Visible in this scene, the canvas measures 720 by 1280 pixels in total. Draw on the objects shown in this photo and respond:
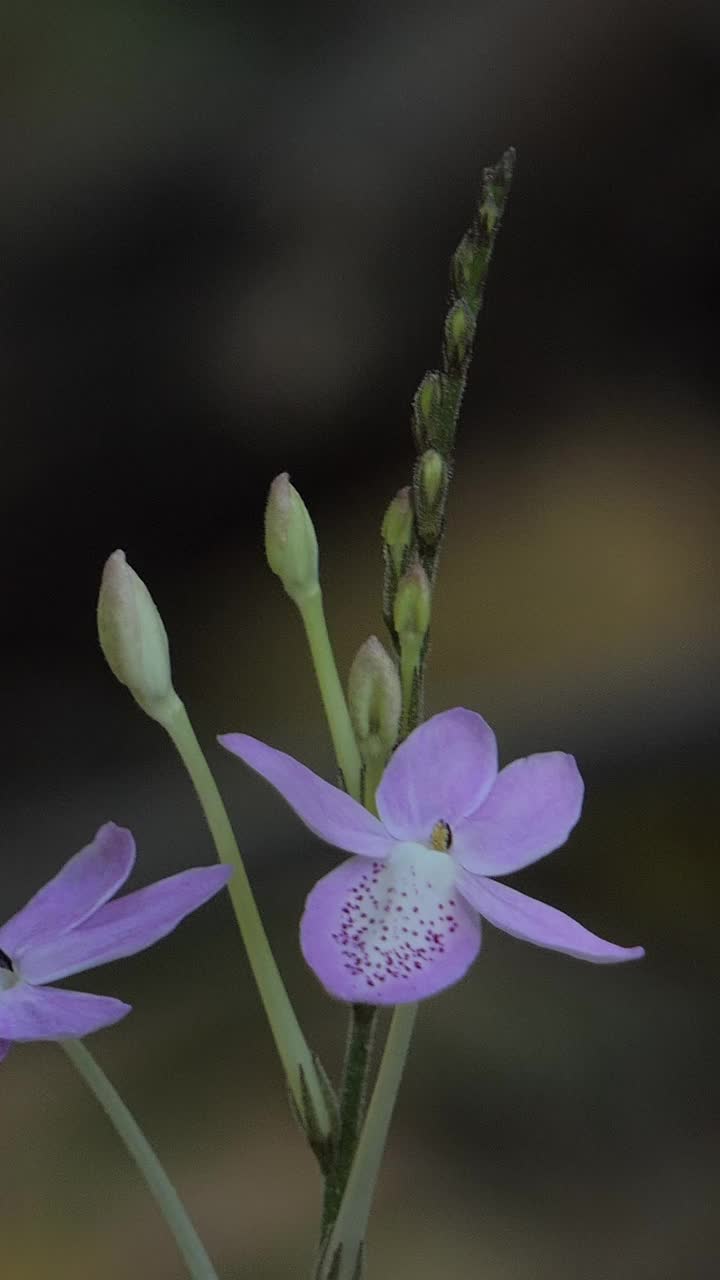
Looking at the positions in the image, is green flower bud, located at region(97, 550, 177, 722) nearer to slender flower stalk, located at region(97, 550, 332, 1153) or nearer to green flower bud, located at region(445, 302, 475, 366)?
slender flower stalk, located at region(97, 550, 332, 1153)

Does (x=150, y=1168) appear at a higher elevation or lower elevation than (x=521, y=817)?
lower

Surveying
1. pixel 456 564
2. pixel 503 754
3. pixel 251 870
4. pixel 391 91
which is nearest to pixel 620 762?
pixel 503 754

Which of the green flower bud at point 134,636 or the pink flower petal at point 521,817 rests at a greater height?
the green flower bud at point 134,636

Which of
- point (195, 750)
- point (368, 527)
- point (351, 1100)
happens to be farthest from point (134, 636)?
point (368, 527)

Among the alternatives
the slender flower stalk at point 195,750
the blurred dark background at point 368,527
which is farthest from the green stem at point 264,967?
the blurred dark background at point 368,527

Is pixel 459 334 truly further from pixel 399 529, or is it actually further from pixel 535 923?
pixel 535 923

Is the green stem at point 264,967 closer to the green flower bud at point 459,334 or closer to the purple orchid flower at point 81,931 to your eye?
the purple orchid flower at point 81,931

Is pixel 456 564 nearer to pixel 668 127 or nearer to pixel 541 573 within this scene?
pixel 541 573

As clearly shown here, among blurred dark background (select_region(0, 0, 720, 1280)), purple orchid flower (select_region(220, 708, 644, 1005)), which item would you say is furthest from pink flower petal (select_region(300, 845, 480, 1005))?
blurred dark background (select_region(0, 0, 720, 1280))
